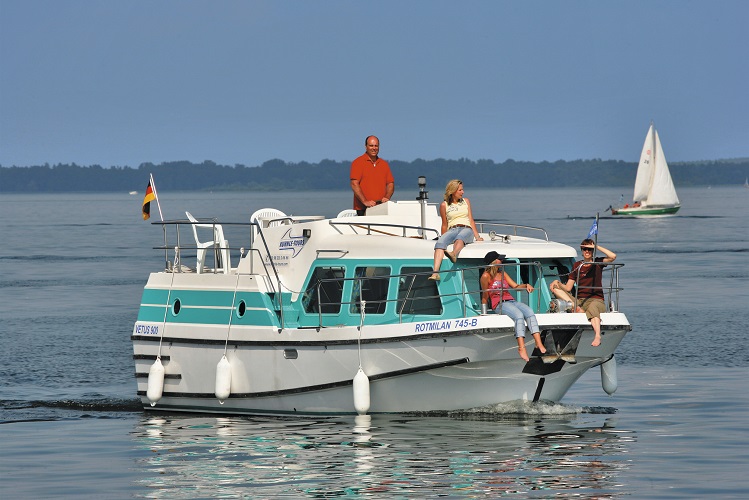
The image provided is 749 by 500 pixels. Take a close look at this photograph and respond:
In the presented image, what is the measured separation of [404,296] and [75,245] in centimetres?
5922

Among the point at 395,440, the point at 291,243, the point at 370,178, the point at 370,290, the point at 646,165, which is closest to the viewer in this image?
the point at 395,440

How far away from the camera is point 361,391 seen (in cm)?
1853

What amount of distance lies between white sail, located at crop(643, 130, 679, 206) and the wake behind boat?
99.9m

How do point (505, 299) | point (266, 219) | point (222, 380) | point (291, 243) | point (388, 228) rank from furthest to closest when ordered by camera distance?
point (266, 219), point (291, 243), point (388, 228), point (222, 380), point (505, 299)

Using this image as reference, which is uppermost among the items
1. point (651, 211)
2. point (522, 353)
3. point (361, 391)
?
point (522, 353)

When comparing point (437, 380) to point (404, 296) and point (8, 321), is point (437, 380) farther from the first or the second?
point (8, 321)

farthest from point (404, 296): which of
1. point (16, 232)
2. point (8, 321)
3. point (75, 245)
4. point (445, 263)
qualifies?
point (16, 232)

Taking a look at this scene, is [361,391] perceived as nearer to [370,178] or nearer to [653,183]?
[370,178]

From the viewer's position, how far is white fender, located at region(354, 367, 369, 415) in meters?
18.5

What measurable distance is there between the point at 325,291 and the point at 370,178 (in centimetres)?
233

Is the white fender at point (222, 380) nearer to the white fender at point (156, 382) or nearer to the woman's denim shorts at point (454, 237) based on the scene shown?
the white fender at point (156, 382)

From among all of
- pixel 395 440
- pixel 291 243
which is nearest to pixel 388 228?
pixel 291 243

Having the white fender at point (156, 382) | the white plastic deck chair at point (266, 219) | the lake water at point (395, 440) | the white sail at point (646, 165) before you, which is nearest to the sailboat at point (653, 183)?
the white sail at point (646, 165)

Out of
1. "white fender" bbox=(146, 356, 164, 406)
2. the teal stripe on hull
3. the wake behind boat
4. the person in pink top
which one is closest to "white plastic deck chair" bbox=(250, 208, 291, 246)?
the wake behind boat
